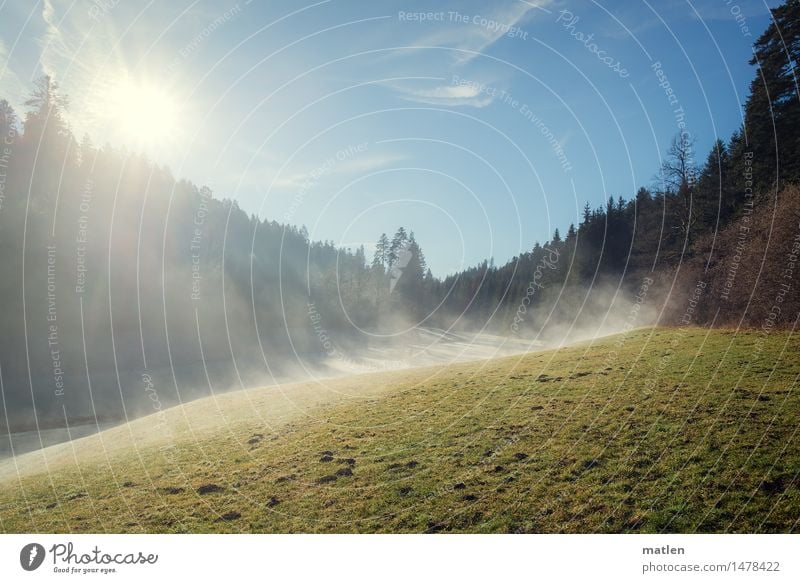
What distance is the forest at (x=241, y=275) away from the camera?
28250mm

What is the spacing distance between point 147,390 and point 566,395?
145ft

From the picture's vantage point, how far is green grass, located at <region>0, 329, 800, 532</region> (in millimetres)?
9273

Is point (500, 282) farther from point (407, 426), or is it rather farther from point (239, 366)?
point (407, 426)

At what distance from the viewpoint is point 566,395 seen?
53.9 feet

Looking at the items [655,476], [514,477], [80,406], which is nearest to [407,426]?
[514,477]

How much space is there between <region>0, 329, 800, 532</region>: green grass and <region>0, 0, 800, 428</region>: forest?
8.26m
